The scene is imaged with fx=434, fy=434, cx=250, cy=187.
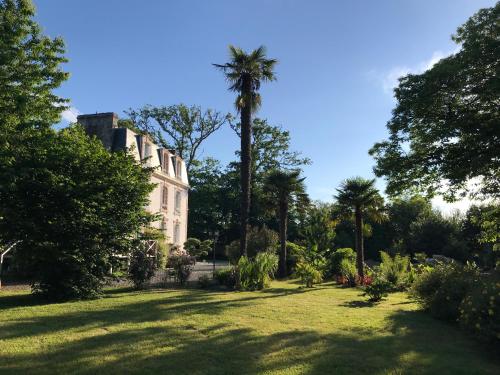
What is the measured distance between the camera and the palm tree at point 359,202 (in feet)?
79.1

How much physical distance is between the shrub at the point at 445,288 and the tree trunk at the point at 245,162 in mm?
10044

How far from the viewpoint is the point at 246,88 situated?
22.5 metres

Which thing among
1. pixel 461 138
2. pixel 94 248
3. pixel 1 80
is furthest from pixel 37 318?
pixel 461 138

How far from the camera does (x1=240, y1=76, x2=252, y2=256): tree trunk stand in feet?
71.1

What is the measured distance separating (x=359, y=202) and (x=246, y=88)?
891cm

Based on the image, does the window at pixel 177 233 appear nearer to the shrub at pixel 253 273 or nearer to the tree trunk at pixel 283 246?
the tree trunk at pixel 283 246

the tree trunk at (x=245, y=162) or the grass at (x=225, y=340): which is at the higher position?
the tree trunk at (x=245, y=162)

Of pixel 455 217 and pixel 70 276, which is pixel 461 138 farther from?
pixel 455 217

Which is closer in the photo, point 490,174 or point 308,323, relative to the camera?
point 308,323

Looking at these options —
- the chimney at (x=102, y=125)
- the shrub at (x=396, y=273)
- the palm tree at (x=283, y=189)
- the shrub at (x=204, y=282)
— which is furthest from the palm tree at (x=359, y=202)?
the chimney at (x=102, y=125)

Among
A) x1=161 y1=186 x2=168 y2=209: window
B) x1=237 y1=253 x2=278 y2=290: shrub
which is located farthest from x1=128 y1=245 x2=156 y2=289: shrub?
x1=161 y1=186 x2=168 y2=209: window

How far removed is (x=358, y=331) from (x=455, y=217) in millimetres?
38475

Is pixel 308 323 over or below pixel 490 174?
below

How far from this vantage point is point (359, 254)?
23.9m
